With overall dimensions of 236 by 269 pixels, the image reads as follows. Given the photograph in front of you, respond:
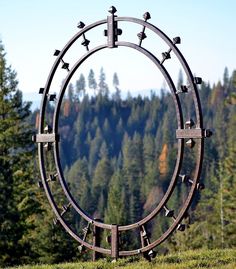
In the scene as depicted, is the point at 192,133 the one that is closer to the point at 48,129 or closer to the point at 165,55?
the point at 165,55

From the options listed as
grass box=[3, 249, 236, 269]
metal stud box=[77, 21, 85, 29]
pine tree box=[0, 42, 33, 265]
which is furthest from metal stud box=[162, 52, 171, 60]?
pine tree box=[0, 42, 33, 265]

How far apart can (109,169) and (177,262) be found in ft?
284

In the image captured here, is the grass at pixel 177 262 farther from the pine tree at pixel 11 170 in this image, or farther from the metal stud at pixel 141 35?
the pine tree at pixel 11 170

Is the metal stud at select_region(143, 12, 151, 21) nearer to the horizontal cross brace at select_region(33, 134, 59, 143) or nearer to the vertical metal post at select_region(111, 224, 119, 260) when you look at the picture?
the horizontal cross brace at select_region(33, 134, 59, 143)

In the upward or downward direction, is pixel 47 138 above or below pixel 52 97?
below

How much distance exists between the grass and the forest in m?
3.80

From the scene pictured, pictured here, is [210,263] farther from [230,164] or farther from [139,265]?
[230,164]

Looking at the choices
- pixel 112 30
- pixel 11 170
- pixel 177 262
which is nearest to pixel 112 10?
pixel 112 30

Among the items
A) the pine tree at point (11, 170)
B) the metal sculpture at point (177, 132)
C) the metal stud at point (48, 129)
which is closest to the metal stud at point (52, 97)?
the metal sculpture at point (177, 132)

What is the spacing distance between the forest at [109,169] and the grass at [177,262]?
12.5 feet

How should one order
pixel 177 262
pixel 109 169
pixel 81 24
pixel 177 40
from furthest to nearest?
pixel 109 169 → pixel 81 24 → pixel 177 262 → pixel 177 40

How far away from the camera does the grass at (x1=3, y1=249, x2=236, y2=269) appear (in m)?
8.68

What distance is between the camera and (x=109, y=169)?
95562 millimetres

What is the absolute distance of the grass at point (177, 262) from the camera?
8.68 m
